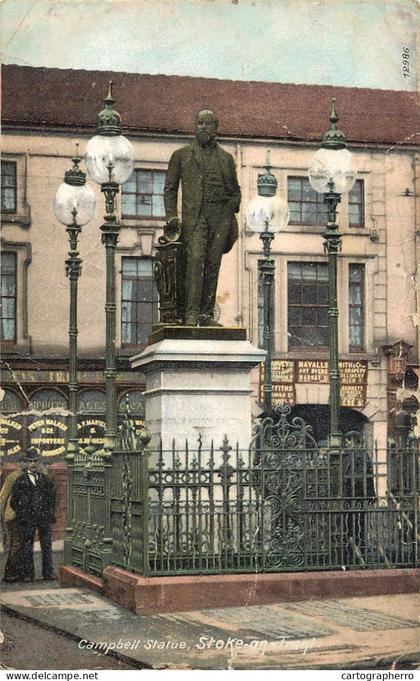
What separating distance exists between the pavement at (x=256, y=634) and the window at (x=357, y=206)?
20839mm

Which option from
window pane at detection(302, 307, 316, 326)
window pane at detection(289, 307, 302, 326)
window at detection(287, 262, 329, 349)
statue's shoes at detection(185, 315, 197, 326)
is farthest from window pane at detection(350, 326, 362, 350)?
statue's shoes at detection(185, 315, 197, 326)

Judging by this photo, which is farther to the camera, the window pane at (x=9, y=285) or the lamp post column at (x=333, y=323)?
the window pane at (x=9, y=285)

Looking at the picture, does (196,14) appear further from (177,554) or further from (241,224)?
(241,224)

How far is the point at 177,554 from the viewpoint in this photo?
12.7 m

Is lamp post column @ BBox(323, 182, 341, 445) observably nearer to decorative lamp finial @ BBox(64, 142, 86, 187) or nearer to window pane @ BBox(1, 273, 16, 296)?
decorative lamp finial @ BBox(64, 142, 86, 187)

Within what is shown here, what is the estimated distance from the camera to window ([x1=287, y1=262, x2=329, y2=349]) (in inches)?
1262

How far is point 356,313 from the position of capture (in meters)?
32.6

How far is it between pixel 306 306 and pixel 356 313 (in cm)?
138

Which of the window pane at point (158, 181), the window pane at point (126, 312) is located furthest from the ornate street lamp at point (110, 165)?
the window pane at point (158, 181)

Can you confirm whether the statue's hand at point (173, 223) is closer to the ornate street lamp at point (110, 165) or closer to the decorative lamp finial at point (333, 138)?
the ornate street lamp at point (110, 165)

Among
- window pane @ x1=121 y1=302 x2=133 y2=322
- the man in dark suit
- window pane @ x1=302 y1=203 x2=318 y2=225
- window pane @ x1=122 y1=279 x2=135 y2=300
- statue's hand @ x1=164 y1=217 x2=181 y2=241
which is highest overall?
window pane @ x1=302 y1=203 x2=318 y2=225

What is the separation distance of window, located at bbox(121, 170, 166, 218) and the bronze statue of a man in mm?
17056

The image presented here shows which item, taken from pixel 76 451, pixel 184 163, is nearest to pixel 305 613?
pixel 184 163

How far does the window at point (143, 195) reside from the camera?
1235 inches
